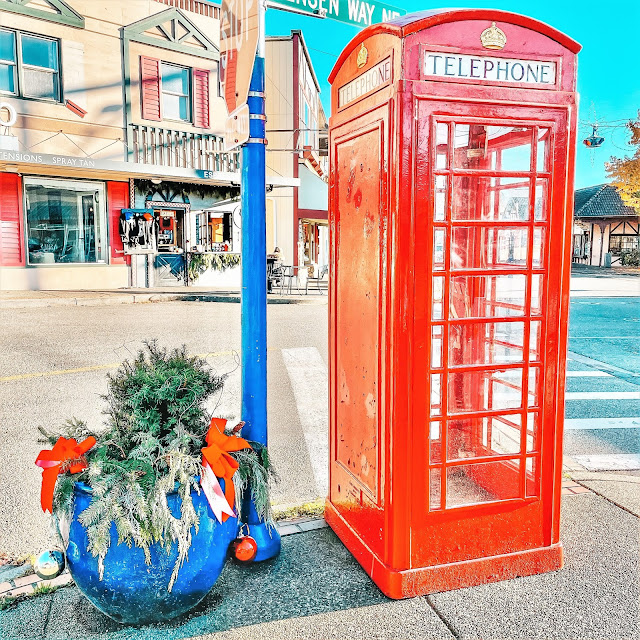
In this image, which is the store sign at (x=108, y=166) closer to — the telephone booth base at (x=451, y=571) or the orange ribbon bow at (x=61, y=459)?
the orange ribbon bow at (x=61, y=459)

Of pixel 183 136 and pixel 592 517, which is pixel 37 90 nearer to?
pixel 183 136

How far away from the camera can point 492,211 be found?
3.53 meters

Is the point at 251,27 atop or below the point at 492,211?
atop

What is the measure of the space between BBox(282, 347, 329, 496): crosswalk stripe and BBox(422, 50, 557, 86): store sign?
10.0ft

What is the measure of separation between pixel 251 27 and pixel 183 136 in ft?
55.9

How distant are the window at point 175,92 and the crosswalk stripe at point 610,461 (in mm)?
17284

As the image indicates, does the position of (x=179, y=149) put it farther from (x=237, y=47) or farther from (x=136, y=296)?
(x=237, y=47)

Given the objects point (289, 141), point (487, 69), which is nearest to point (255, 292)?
point (487, 69)

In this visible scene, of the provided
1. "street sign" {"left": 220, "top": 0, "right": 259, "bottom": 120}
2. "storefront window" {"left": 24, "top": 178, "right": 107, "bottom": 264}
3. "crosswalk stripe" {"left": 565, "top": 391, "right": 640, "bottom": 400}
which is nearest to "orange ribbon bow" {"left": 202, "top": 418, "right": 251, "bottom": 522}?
"street sign" {"left": 220, "top": 0, "right": 259, "bottom": 120}

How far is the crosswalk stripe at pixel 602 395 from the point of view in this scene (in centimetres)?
740

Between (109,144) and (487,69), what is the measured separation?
16897mm

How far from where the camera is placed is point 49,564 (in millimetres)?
2906

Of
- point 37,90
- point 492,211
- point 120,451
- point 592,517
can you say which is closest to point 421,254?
point 492,211

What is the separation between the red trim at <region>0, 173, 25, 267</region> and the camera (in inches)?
645
